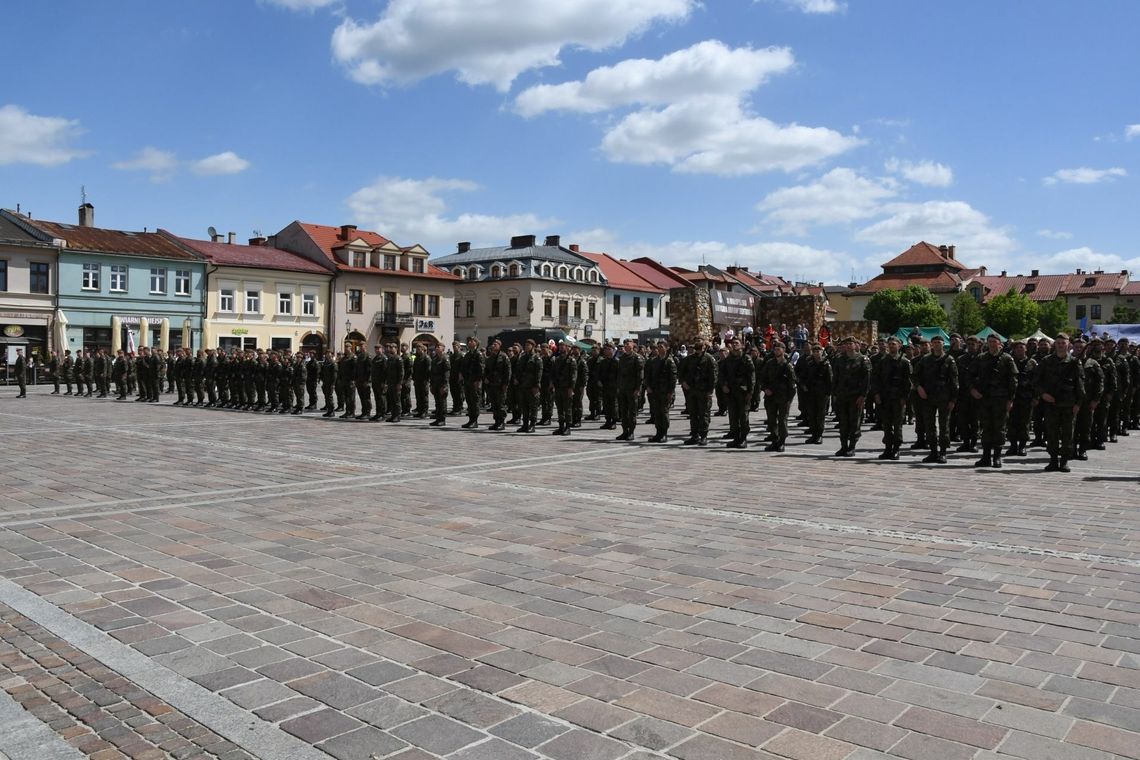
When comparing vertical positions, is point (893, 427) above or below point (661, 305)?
below

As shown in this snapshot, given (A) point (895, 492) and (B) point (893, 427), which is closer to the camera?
(A) point (895, 492)

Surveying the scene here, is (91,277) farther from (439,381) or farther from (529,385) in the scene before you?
(529,385)

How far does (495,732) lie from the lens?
3754 mm

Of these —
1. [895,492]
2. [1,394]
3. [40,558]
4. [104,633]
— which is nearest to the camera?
[104,633]

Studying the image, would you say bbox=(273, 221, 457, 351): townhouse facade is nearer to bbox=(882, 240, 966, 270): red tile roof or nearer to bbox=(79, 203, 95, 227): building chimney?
bbox=(79, 203, 95, 227): building chimney

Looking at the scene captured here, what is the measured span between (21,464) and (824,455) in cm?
1138

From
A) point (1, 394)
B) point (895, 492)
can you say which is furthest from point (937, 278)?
point (895, 492)

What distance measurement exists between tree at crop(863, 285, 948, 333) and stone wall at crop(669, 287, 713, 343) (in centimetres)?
5773

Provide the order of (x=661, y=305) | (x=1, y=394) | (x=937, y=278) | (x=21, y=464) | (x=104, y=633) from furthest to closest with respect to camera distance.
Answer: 1. (x=937, y=278)
2. (x=661, y=305)
3. (x=1, y=394)
4. (x=21, y=464)
5. (x=104, y=633)

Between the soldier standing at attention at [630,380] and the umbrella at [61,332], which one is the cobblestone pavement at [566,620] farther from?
the umbrella at [61,332]

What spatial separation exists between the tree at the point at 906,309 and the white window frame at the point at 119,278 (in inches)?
2592

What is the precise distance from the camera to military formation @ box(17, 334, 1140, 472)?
44.5 feet

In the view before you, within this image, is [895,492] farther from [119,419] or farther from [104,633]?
[119,419]

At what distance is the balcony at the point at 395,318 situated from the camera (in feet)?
201
